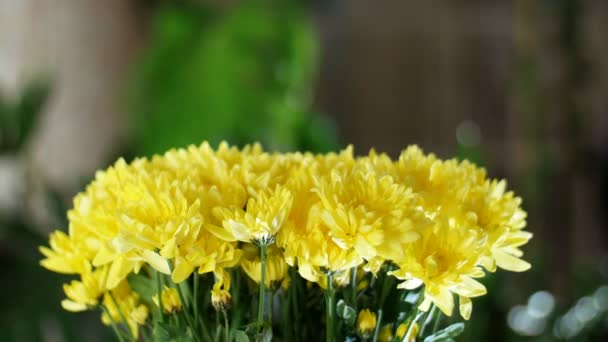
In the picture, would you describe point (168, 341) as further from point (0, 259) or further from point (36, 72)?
point (36, 72)

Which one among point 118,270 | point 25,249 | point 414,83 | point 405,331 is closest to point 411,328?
point 405,331

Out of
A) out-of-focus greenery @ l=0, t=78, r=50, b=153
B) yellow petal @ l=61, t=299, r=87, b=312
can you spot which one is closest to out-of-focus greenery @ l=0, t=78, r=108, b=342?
Answer: out-of-focus greenery @ l=0, t=78, r=50, b=153

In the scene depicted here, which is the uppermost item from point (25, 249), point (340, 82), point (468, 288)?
point (468, 288)

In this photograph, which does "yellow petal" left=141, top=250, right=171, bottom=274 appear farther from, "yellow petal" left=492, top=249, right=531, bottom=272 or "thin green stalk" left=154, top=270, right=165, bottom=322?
"yellow petal" left=492, top=249, right=531, bottom=272

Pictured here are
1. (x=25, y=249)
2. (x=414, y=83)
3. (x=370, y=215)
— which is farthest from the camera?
(x=414, y=83)

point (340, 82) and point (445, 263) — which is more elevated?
point (445, 263)

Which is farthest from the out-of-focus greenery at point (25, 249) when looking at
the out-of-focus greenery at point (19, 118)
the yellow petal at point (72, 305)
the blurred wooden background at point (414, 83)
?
the yellow petal at point (72, 305)

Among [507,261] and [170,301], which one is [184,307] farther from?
[507,261]
